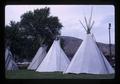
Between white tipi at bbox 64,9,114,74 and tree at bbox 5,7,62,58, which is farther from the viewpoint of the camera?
white tipi at bbox 64,9,114,74

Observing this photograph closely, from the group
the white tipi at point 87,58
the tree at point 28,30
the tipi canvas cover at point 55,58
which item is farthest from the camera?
the tipi canvas cover at point 55,58

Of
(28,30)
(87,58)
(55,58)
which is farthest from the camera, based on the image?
(55,58)

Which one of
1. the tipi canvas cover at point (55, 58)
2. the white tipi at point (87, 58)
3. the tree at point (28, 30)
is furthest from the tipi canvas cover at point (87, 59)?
the tree at point (28, 30)

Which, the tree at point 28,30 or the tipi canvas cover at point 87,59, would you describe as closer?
the tree at point 28,30

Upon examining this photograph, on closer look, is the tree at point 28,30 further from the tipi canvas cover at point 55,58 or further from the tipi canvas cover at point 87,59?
the tipi canvas cover at point 55,58

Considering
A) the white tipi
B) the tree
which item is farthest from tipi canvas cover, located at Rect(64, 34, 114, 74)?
the tree

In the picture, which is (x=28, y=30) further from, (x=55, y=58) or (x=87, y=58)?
(x=55, y=58)

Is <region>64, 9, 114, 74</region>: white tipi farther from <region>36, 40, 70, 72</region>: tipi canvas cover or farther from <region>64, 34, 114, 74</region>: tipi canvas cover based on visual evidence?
<region>36, 40, 70, 72</region>: tipi canvas cover

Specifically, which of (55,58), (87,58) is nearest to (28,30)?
(87,58)

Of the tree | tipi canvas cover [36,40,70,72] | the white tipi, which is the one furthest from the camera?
tipi canvas cover [36,40,70,72]

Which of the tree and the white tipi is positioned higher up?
the tree
